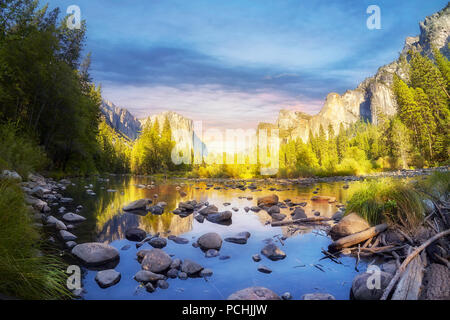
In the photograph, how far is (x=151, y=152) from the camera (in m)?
55.9

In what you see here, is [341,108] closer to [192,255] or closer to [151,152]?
[151,152]

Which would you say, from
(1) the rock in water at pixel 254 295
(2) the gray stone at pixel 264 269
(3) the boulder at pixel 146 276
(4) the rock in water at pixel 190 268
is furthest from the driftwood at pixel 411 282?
(3) the boulder at pixel 146 276

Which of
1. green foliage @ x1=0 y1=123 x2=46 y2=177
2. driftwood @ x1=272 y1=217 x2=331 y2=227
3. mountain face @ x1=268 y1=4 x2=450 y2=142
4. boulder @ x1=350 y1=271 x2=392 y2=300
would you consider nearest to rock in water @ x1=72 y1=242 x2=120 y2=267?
boulder @ x1=350 y1=271 x2=392 y2=300

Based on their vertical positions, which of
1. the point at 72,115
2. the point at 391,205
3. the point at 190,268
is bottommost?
the point at 190,268

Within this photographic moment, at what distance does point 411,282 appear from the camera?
8.84ft

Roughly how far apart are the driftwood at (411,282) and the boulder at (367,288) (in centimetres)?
20

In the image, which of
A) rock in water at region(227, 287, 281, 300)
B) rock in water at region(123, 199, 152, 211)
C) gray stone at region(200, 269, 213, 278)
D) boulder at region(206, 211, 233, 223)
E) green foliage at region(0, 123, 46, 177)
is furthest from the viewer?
green foliage at region(0, 123, 46, 177)

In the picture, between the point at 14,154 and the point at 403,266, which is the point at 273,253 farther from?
the point at 14,154

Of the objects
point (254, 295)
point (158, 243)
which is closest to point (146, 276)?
point (254, 295)

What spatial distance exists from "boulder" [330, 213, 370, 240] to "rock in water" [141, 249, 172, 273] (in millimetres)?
3628

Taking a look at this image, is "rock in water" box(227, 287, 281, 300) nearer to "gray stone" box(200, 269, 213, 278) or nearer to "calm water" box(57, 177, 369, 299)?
"calm water" box(57, 177, 369, 299)

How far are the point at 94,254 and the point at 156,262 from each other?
119 cm

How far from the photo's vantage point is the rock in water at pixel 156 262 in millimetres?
3660

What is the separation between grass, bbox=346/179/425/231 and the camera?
484 centimetres
